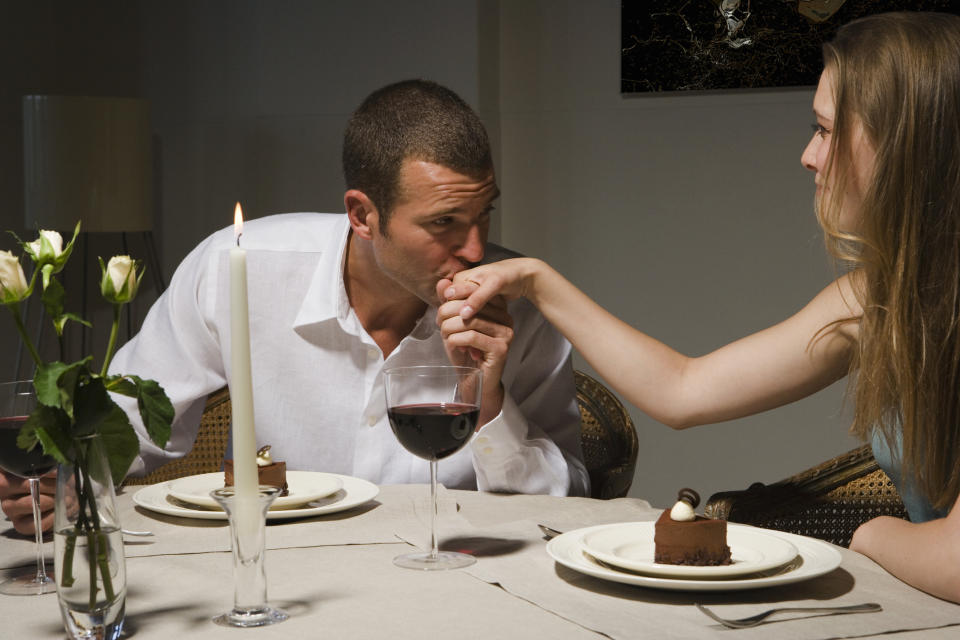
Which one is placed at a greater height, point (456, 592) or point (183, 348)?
point (183, 348)

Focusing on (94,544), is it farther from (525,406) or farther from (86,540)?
(525,406)

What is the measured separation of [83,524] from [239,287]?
242mm

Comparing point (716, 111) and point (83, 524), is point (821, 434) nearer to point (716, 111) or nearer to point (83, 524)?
point (716, 111)

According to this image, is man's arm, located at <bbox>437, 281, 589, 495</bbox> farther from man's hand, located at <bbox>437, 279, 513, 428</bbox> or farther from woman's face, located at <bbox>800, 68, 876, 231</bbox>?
woman's face, located at <bbox>800, 68, 876, 231</bbox>

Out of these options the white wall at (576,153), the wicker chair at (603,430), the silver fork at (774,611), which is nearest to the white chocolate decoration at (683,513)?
the silver fork at (774,611)

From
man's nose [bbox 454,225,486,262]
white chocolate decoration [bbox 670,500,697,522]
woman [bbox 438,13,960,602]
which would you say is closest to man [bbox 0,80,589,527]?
man's nose [bbox 454,225,486,262]

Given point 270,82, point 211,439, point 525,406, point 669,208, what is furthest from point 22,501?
point 270,82

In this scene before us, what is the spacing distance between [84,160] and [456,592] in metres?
3.21

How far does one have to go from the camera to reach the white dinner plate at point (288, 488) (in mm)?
1431

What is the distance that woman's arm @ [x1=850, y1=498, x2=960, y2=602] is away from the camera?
1091mm

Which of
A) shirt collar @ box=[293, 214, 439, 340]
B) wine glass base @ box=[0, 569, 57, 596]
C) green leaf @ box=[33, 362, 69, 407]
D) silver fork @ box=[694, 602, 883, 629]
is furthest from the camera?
shirt collar @ box=[293, 214, 439, 340]

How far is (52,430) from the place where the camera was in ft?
3.02

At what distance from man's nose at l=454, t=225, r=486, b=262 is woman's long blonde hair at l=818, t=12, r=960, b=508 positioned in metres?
0.63

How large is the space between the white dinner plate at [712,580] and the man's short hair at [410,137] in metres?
0.85
